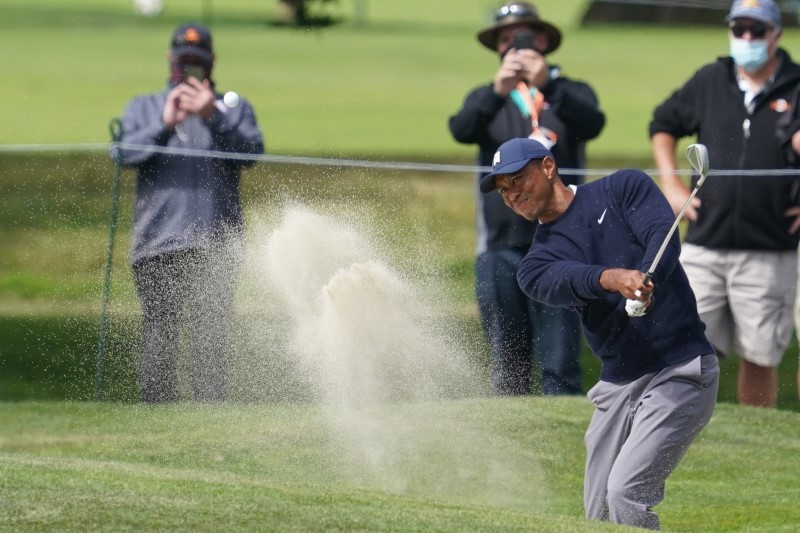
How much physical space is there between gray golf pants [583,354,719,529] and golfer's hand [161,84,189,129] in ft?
13.1

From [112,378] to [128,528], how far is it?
3872mm

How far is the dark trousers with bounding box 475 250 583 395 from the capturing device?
9.61m

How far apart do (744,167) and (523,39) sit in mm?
1588

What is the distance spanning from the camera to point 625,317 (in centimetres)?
641

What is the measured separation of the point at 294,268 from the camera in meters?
9.38

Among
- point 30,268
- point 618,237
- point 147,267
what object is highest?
point 618,237

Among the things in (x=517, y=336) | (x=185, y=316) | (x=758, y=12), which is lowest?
(x=517, y=336)

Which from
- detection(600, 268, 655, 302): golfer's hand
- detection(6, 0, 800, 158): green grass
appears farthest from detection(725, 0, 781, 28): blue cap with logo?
detection(6, 0, 800, 158): green grass

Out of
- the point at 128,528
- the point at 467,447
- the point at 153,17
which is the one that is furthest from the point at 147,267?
the point at 153,17

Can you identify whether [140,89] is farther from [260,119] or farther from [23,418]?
[23,418]

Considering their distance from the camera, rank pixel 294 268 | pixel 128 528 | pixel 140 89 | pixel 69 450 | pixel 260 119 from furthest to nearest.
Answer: pixel 140 89
pixel 260 119
pixel 294 268
pixel 69 450
pixel 128 528

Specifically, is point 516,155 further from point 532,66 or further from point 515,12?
point 515,12

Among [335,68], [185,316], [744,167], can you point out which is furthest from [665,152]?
[335,68]

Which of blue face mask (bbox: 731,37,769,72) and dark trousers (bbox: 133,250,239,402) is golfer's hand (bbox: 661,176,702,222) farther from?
dark trousers (bbox: 133,250,239,402)
